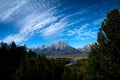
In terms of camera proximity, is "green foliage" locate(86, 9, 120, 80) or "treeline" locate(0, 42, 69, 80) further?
"treeline" locate(0, 42, 69, 80)

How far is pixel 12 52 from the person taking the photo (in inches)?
4151

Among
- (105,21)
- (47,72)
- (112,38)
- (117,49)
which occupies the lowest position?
(47,72)

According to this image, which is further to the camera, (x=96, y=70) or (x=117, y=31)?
(x=96, y=70)

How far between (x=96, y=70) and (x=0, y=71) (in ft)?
152

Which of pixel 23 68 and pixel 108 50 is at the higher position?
pixel 108 50

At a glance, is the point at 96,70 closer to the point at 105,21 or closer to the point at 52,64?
the point at 105,21

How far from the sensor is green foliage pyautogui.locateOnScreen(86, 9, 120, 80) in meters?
29.2

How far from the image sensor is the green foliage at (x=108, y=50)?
2916 centimetres

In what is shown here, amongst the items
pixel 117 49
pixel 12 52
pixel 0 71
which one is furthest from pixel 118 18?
pixel 12 52

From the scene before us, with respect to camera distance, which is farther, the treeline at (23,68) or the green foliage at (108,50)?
the treeline at (23,68)

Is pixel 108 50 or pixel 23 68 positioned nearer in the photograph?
pixel 108 50

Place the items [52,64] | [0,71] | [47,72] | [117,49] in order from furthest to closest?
1. [52,64]
2. [47,72]
3. [0,71]
4. [117,49]

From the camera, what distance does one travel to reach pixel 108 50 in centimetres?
3006

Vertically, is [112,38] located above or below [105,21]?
below
